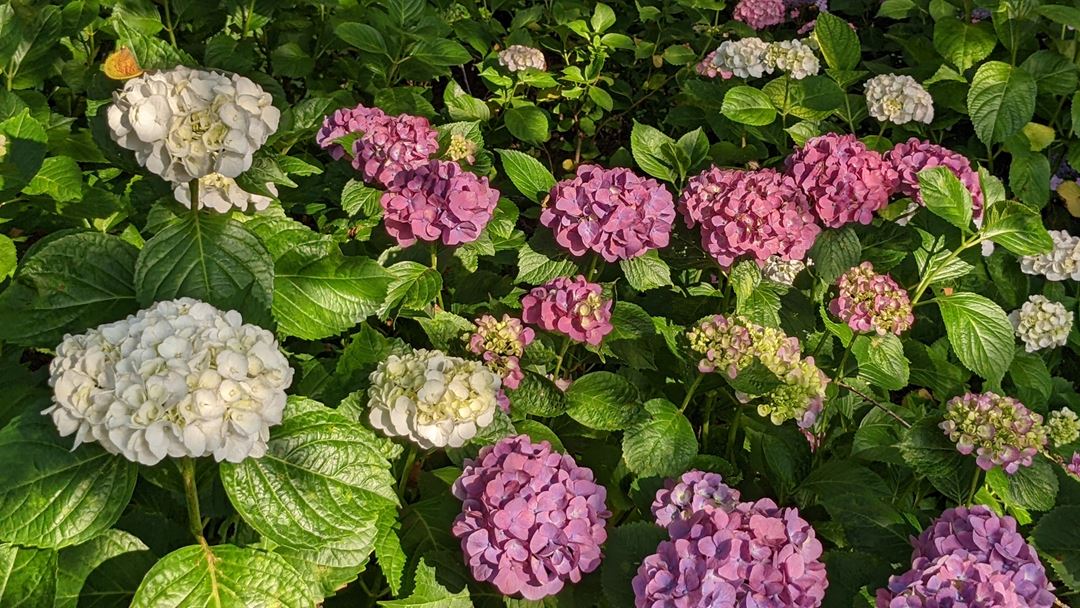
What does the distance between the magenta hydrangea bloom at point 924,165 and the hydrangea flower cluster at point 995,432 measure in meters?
0.56

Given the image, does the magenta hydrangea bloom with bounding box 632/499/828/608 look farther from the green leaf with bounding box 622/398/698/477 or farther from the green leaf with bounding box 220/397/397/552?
the green leaf with bounding box 220/397/397/552

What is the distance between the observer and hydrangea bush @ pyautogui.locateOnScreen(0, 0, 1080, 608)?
4.23 feet

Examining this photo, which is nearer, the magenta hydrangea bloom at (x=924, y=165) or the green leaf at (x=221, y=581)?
the green leaf at (x=221, y=581)

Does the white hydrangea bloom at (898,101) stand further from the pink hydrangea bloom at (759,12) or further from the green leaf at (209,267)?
the green leaf at (209,267)

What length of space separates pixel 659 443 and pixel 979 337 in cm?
87

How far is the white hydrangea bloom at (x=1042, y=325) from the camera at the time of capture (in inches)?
99.9

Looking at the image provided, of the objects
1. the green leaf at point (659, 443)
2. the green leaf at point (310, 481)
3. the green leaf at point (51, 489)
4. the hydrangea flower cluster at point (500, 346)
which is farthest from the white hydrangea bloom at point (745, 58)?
the green leaf at point (51, 489)

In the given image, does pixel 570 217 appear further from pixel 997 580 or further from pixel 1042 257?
pixel 1042 257

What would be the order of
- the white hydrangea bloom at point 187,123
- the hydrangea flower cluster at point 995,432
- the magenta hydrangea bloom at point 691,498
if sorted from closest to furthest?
the white hydrangea bloom at point 187,123, the magenta hydrangea bloom at point 691,498, the hydrangea flower cluster at point 995,432

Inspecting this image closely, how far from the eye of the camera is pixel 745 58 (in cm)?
307

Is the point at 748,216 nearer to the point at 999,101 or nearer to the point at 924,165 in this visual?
the point at 924,165

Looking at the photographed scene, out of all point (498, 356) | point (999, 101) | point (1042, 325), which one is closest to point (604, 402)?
point (498, 356)

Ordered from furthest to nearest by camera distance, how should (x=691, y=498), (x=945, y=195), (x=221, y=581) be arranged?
(x=945, y=195), (x=691, y=498), (x=221, y=581)

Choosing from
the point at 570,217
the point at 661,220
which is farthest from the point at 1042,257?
the point at 570,217
